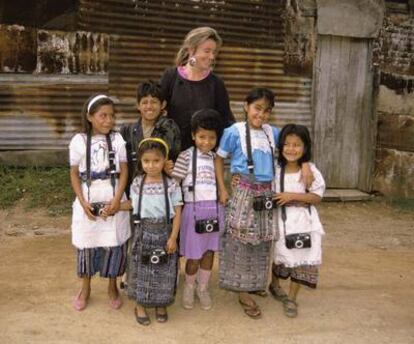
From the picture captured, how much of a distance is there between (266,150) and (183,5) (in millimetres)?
3397

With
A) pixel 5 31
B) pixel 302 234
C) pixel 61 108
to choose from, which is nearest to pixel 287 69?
pixel 61 108

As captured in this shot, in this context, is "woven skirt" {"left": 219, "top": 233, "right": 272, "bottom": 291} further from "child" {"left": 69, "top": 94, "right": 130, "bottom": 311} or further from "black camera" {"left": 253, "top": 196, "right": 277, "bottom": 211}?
"child" {"left": 69, "top": 94, "right": 130, "bottom": 311}

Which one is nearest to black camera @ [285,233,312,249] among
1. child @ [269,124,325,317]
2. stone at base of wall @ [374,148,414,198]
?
child @ [269,124,325,317]

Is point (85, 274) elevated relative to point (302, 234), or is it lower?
lower

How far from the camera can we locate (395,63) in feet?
23.2

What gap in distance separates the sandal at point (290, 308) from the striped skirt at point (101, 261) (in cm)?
114

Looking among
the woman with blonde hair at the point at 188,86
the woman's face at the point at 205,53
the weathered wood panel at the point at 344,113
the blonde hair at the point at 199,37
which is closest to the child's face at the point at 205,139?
the woman with blonde hair at the point at 188,86

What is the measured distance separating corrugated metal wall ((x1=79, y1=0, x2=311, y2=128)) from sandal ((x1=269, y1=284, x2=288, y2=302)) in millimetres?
3163

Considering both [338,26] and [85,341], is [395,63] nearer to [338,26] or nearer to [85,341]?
[338,26]

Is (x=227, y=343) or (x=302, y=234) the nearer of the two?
(x=227, y=343)

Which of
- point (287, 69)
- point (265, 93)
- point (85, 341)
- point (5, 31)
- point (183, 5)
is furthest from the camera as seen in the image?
point (287, 69)

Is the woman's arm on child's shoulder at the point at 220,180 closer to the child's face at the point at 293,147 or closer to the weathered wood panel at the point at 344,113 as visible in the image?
the child's face at the point at 293,147

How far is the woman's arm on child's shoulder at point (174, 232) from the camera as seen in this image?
3150 millimetres

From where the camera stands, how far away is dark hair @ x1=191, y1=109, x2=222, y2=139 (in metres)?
3.18
